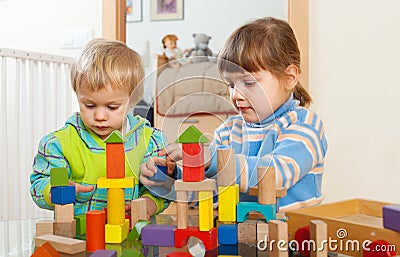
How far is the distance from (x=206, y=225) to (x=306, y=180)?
0.48m

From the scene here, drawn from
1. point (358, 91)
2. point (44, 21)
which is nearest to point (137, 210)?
point (358, 91)

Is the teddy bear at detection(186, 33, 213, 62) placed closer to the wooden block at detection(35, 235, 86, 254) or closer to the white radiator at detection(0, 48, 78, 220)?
the white radiator at detection(0, 48, 78, 220)

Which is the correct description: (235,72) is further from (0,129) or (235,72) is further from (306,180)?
(0,129)

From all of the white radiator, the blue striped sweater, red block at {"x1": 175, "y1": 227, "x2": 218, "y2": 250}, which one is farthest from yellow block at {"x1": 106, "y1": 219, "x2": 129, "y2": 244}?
the white radiator

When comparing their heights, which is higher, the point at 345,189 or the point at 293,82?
the point at 293,82

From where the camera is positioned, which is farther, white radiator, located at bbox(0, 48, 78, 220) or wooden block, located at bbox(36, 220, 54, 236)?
white radiator, located at bbox(0, 48, 78, 220)

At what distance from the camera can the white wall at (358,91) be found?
229 centimetres

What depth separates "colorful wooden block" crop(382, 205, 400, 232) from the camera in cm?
69

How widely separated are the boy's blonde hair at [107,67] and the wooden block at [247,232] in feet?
1.61

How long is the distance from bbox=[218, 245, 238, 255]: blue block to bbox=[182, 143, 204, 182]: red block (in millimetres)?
103

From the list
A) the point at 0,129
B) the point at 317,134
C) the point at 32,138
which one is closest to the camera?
the point at 317,134

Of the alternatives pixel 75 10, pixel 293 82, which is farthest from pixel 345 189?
pixel 75 10

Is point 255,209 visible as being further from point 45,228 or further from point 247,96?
point 45,228

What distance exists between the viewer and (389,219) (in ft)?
2.29
